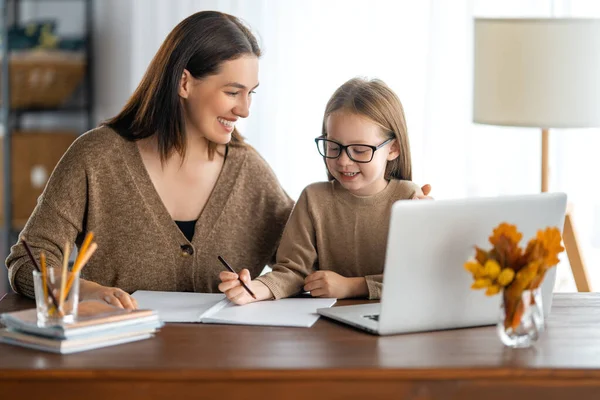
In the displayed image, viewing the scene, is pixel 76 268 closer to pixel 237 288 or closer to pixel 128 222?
pixel 237 288

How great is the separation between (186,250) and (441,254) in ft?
2.37

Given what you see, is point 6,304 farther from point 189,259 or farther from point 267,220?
point 267,220

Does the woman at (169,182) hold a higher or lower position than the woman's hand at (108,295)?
higher

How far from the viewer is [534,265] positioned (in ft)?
4.89

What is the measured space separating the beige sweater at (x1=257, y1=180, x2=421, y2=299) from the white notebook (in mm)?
164

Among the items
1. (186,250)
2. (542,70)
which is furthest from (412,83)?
(186,250)

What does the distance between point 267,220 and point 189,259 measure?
9.0 inches

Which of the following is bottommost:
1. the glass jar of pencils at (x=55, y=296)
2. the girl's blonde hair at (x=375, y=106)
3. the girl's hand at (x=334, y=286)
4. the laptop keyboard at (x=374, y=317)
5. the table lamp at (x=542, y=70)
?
the laptop keyboard at (x=374, y=317)

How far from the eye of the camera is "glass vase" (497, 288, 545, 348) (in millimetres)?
1525

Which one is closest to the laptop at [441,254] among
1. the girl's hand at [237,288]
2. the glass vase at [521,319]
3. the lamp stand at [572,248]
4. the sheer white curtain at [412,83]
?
the glass vase at [521,319]

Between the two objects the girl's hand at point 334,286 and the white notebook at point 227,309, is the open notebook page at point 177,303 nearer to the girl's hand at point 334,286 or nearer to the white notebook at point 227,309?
the white notebook at point 227,309

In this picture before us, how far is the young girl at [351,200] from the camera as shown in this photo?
1.95 m

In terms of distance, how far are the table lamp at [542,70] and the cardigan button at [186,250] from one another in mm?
1139

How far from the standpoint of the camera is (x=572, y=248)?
9.62 feet
